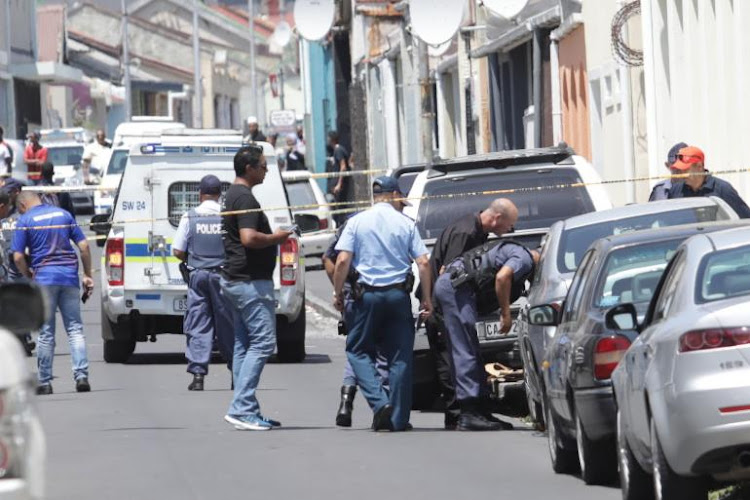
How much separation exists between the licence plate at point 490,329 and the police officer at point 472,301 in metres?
0.39

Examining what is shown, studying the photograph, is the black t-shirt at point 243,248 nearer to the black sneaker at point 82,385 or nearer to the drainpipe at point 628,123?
the black sneaker at point 82,385

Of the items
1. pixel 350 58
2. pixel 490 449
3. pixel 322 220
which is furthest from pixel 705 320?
pixel 350 58

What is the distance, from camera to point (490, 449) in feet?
41.8

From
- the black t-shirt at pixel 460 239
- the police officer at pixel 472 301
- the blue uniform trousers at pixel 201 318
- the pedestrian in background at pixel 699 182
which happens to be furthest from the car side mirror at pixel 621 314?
the blue uniform trousers at pixel 201 318

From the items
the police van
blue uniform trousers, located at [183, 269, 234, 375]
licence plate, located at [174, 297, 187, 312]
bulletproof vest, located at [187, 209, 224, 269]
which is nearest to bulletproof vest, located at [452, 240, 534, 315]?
blue uniform trousers, located at [183, 269, 234, 375]

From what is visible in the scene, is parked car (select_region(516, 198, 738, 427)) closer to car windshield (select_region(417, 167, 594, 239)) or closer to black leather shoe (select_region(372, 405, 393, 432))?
black leather shoe (select_region(372, 405, 393, 432))

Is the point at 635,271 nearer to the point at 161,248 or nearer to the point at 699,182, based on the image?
the point at 699,182

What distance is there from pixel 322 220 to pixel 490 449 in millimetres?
21437

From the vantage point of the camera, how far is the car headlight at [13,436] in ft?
21.0

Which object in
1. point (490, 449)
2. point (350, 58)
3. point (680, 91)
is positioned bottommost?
point (490, 449)

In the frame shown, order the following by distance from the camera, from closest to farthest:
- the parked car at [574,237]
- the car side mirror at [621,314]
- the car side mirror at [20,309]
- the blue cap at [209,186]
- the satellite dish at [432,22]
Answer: the car side mirror at [20,309] → the car side mirror at [621,314] → the parked car at [574,237] → the blue cap at [209,186] → the satellite dish at [432,22]

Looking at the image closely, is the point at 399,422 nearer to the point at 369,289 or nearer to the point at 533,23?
the point at 369,289

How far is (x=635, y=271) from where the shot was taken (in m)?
11.3

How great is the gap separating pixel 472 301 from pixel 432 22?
13069 millimetres
